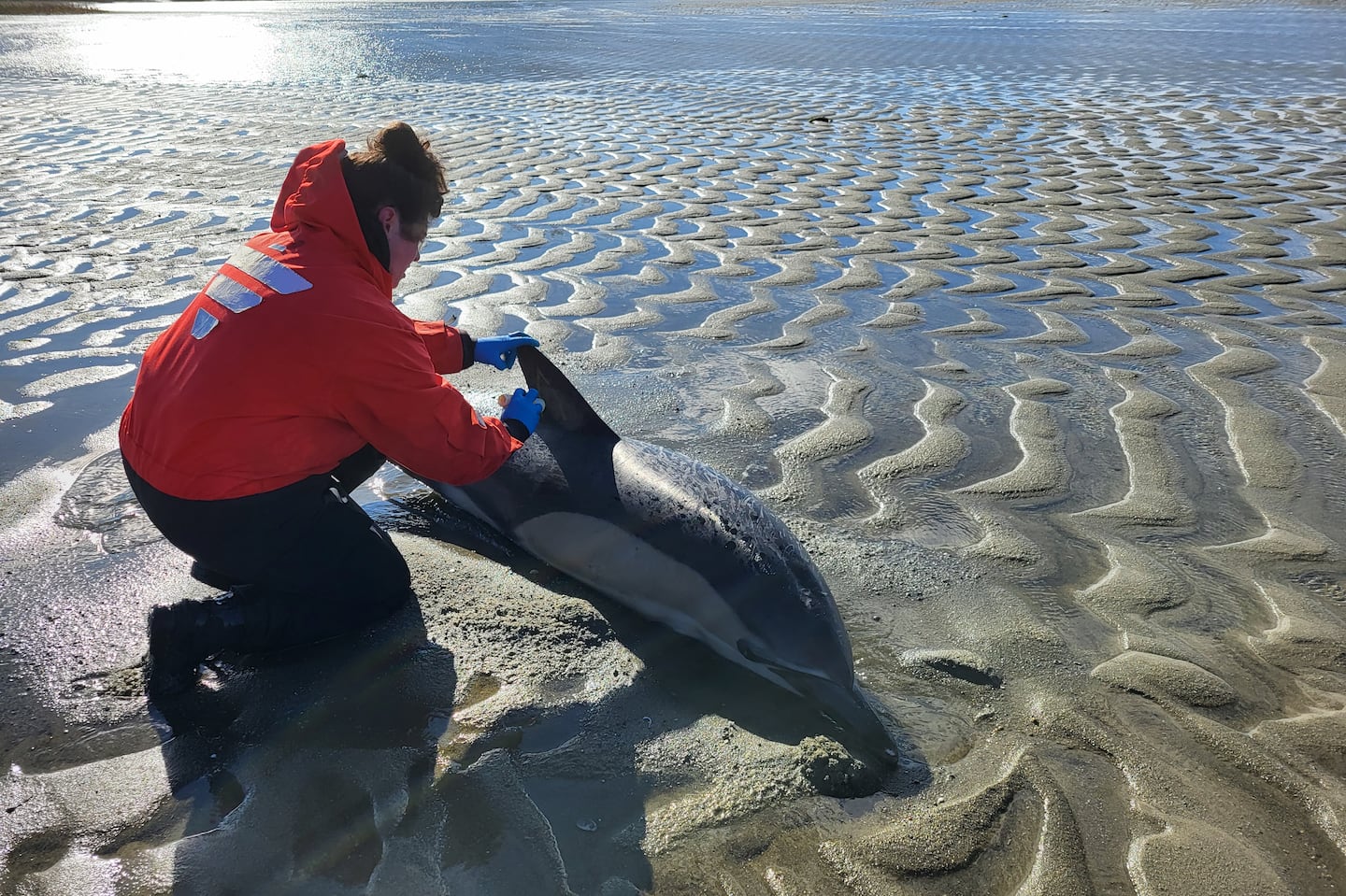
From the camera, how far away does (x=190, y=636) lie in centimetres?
299

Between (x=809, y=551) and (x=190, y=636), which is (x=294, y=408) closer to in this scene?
(x=190, y=636)

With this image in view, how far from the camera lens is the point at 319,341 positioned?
293 cm

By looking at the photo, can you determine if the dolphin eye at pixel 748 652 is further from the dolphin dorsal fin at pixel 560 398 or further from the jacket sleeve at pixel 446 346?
the jacket sleeve at pixel 446 346

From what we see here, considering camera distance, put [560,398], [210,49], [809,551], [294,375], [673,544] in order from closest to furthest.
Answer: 1. [294,375]
2. [673,544]
3. [809,551]
4. [560,398]
5. [210,49]

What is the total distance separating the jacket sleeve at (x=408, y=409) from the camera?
9.76 ft

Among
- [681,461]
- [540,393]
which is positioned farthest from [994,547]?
[540,393]

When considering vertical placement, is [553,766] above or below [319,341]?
below

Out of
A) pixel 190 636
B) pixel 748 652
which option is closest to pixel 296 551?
pixel 190 636

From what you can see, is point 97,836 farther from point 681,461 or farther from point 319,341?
point 681,461

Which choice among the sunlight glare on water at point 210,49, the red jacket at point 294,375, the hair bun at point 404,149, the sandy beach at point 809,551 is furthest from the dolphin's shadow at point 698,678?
the sunlight glare on water at point 210,49

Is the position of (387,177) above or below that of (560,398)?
A: above

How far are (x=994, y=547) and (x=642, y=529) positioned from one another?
142 centimetres

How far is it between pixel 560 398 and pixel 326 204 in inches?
50.0

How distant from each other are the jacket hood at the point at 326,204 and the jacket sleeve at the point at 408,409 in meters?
0.27
